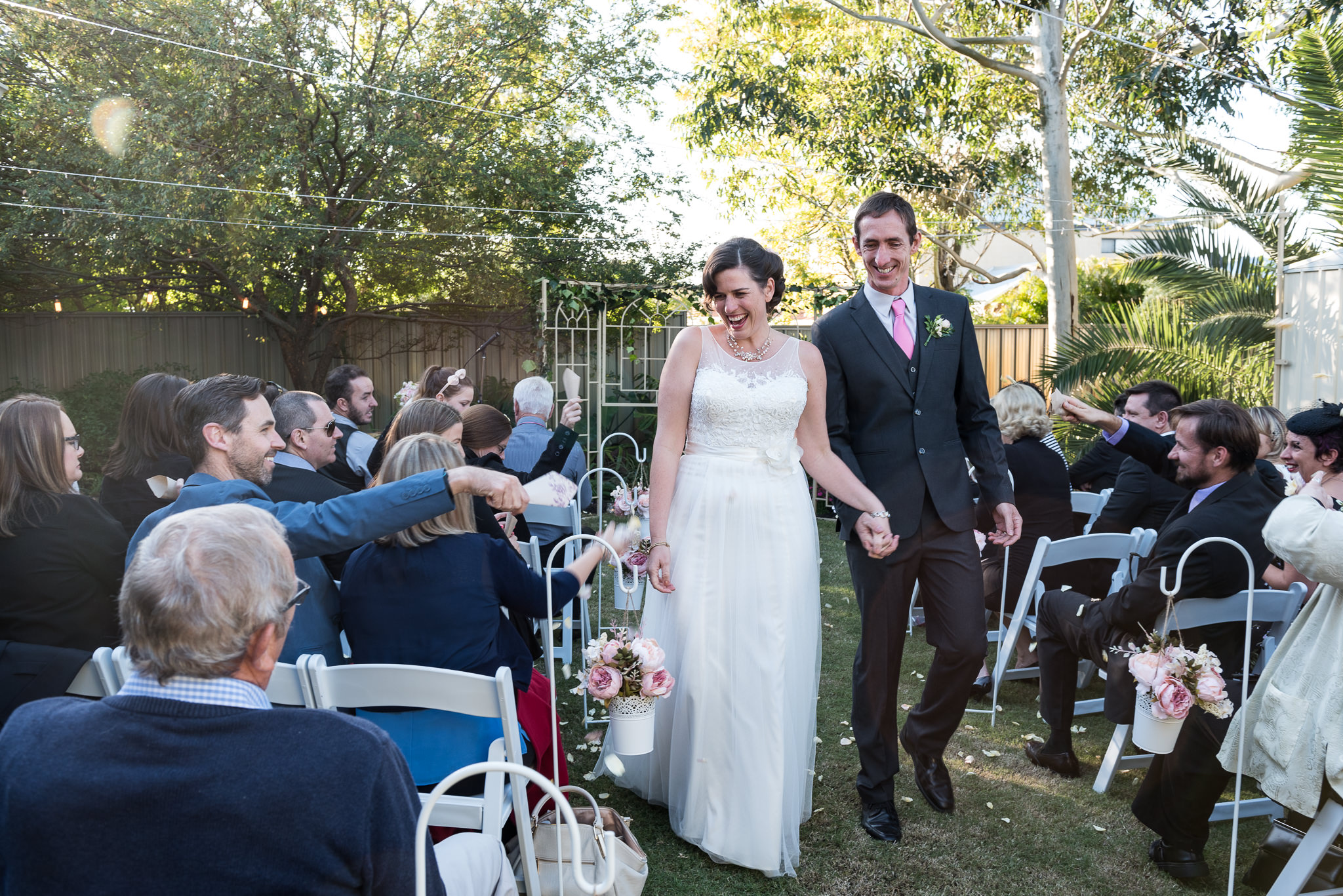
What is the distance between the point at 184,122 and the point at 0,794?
1303 cm

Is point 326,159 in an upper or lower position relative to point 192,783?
upper

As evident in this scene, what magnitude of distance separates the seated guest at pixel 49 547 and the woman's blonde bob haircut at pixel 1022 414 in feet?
13.4

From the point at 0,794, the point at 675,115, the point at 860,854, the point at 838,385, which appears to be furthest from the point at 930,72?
the point at 0,794

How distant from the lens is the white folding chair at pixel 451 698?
2223 mm

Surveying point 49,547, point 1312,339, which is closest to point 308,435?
point 49,547

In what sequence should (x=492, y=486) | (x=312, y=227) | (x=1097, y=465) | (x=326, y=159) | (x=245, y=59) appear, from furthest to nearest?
1. (x=326, y=159)
2. (x=312, y=227)
3. (x=245, y=59)
4. (x=1097, y=465)
5. (x=492, y=486)

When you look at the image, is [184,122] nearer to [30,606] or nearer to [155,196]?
[155,196]

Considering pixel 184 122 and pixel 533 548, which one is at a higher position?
pixel 184 122

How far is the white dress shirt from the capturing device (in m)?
3.51

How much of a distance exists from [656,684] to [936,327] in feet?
5.17

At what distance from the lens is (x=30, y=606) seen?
2.76 metres

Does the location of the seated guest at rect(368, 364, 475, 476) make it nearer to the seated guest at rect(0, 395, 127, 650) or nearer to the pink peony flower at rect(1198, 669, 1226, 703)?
the seated guest at rect(0, 395, 127, 650)

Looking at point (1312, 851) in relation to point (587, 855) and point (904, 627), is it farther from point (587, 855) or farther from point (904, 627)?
point (587, 855)

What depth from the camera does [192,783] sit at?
1.30 metres
